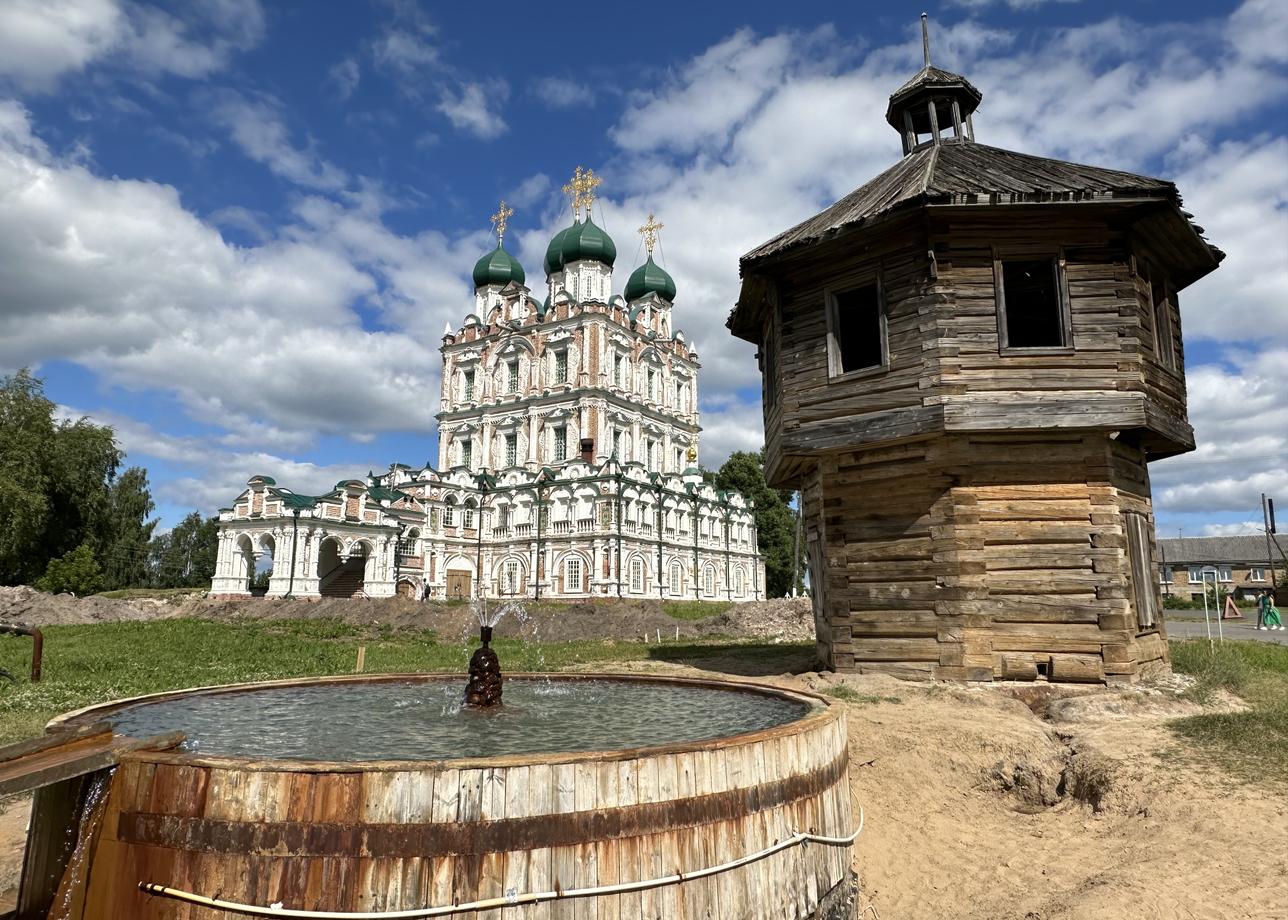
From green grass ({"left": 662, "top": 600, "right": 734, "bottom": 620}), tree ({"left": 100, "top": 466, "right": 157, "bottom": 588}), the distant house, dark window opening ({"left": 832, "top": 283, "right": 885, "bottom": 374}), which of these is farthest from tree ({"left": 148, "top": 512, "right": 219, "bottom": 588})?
the distant house

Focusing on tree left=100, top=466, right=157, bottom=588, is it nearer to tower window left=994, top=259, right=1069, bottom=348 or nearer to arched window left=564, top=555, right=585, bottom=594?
arched window left=564, top=555, right=585, bottom=594

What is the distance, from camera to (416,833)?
3.73 meters

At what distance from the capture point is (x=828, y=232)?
1159 centimetres

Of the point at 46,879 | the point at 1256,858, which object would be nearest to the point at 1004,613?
the point at 1256,858

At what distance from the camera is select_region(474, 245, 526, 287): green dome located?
65125mm

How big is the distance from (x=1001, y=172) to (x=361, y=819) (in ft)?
40.2

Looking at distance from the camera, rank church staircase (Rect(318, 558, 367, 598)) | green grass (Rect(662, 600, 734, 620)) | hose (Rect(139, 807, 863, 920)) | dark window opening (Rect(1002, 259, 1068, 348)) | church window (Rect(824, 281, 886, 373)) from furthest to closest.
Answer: church staircase (Rect(318, 558, 367, 598))
green grass (Rect(662, 600, 734, 620))
church window (Rect(824, 281, 886, 373))
dark window opening (Rect(1002, 259, 1068, 348))
hose (Rect(139, 807, 863, 920))

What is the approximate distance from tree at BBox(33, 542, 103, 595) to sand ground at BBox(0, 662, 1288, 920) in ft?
131

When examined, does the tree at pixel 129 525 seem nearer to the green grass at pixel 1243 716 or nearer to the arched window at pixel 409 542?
the arched window at pixel 409 542

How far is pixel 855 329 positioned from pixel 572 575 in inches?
1409

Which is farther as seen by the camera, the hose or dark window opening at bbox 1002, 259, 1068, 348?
dark window opening at bbox 1002, 259, 1068, 348

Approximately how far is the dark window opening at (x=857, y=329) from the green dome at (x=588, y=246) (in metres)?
49.3

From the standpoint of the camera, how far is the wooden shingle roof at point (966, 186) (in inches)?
420

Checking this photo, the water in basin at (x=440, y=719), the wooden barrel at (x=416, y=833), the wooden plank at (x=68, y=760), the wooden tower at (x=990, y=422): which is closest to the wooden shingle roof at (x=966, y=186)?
the wooden tower at (x=990, y=422)
